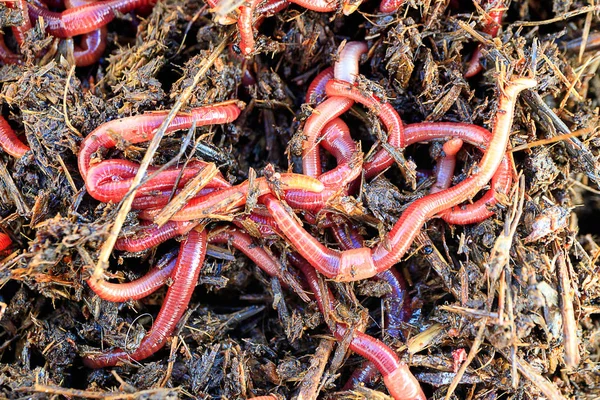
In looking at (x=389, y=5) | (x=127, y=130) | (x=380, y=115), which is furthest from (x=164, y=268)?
(x=389, y=5)

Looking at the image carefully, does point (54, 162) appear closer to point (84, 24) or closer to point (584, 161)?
point (84, 24)

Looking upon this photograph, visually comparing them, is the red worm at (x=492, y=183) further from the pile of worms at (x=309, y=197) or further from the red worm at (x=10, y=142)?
the red worm at (x=10, y=142)

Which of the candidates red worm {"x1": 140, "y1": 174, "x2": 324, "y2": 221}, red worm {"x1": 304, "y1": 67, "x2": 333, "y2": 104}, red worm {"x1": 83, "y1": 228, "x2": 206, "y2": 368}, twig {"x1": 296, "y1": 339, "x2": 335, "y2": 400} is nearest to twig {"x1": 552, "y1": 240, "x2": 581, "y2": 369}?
twig {"x1": 296, "y1": 339, "x2": 335, "y2": 400}

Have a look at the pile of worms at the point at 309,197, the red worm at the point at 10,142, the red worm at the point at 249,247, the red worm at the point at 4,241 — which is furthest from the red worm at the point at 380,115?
the red worm at the point at 4,241

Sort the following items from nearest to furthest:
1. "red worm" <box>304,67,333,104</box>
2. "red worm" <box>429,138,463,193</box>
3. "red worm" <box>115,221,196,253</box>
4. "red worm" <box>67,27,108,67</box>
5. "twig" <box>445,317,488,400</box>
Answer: "twig" <box>445,317,488,400</box>
"red worm" <box>115,221,196,253</box>
"red worm" <box>429,138,463,193</box>
"red worm" <box>304,67,333,104</box>
"red worm" <box>67,27,108,67</box>

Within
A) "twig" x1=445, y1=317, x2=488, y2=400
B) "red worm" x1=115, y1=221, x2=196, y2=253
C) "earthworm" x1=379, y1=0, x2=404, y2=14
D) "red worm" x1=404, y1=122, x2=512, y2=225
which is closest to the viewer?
"twig" x1=445, y1=317, x2=488, y2=400

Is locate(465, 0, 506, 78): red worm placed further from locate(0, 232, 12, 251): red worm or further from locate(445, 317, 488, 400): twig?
locate(0, 232, 12, 251): red worm

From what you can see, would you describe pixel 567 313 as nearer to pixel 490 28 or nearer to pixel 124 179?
pixel 490 28
